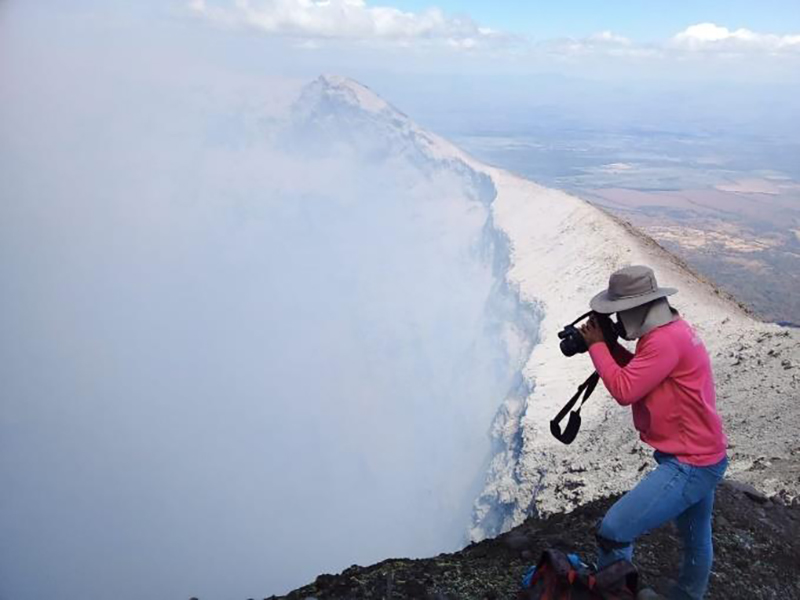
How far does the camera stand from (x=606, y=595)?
12.2 feet

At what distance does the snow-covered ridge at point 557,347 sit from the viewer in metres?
13.8

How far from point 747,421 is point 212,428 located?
59984mm

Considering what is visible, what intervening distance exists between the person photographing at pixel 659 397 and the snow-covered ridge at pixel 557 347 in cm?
803

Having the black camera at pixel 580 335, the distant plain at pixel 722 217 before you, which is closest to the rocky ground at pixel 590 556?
the black camera at pixel 580 335

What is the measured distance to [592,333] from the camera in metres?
4.04

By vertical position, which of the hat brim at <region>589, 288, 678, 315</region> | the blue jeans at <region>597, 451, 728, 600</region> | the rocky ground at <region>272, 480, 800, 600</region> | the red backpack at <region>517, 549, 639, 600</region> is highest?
the hat brim at <region>589, 288, 678, 315</region>

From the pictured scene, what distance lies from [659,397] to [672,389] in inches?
3.3

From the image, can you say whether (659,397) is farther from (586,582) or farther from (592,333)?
(586,582)

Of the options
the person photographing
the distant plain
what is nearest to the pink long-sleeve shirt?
the person photographing

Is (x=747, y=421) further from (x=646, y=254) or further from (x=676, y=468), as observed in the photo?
(x=646, y=254)

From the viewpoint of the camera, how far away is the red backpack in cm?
374

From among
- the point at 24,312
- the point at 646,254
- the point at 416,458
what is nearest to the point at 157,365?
the point at 24,312

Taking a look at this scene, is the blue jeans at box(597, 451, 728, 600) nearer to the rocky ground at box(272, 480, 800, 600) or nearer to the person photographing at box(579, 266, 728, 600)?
the person photographing at box(579, 266, 728, 600)

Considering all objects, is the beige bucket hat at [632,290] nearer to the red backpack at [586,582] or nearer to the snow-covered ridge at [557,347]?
the red backpack at [586,582]
